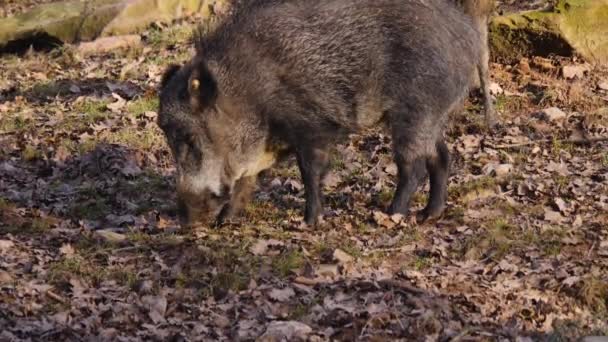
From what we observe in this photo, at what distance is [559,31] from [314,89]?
400 cm

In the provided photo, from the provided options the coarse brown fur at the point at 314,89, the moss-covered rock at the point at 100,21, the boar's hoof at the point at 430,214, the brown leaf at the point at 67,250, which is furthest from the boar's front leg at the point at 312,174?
the moss-covered rock at the point at 100,21

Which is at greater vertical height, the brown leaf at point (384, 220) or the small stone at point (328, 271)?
the brown leaf at point (384, 220)

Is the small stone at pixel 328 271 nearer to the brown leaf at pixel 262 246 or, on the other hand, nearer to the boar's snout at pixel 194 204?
the brown leaf at pixel 262 246

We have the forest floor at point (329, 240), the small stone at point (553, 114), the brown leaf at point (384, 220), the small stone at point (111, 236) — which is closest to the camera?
the forest floor at point (329, 240)

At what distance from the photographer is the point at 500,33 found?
1039cm

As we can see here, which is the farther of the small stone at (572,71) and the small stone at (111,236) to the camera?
the small stone at (572,71)

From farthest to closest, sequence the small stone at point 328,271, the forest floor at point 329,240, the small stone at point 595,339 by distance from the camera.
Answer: the small stone at point 328,271, the forest floor at point 329,240, the small stone at point 595,339

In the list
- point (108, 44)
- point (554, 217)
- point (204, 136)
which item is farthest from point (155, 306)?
point (108, 44)

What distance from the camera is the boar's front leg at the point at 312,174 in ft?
23.9

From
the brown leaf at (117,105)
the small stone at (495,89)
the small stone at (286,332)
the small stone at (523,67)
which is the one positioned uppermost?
the small stone at (523,67)

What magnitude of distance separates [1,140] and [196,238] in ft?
11.4

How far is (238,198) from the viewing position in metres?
7.57

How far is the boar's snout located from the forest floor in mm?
149

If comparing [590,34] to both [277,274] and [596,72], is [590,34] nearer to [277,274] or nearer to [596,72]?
[596,72]
